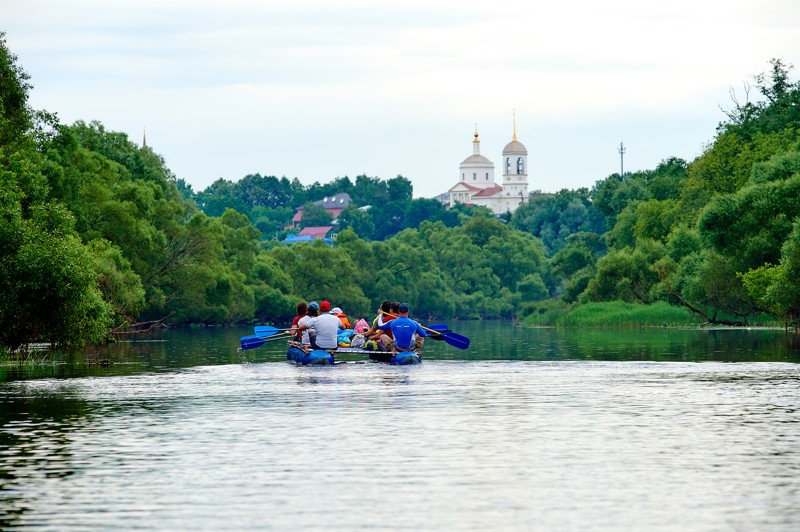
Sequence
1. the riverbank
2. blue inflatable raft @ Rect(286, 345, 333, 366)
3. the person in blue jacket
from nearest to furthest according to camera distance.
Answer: blue inflatable raft @ Rect(286, 345, 333, 366) → the person in blue jacket → the riverbank

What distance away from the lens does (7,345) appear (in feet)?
139

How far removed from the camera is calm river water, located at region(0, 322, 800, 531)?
49.8 feet

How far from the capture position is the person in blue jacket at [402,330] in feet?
131

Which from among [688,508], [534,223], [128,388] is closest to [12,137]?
[128,388]

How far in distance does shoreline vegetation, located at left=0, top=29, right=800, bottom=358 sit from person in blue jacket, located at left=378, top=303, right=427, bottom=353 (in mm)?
9297

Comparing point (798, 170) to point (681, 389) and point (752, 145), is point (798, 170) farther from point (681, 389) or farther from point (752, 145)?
point (681, 389)

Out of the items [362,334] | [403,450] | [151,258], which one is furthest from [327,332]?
[151,258]

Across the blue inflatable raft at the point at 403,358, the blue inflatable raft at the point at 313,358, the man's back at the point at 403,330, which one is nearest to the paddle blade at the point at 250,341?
the blue inflatable raft at the point at 313,358

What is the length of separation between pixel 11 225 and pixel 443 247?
12682cm

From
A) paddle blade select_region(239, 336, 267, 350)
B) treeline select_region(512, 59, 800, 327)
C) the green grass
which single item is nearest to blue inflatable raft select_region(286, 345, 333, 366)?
paddle blade select_region(239, 336, 267, 350)

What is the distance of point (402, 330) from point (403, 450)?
66.4 feet

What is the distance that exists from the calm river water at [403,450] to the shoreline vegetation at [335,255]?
16.0 ft

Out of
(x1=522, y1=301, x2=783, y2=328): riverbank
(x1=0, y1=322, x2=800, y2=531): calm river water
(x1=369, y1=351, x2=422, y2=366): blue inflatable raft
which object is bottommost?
(x1=0, y1=322, x2=800, y2=531): calm river water

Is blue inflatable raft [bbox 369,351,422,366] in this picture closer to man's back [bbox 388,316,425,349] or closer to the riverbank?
man's back [bbox 388,316,425,349]
